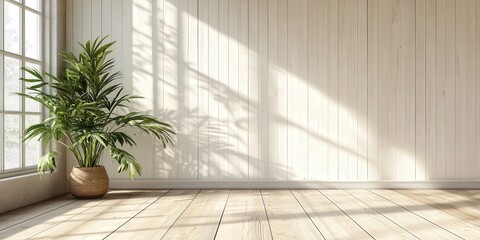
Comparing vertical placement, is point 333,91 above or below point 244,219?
above

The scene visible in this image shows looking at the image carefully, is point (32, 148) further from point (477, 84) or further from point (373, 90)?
point (477, 84)

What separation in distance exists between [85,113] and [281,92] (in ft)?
5.56

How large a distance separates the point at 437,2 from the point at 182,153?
268 cm

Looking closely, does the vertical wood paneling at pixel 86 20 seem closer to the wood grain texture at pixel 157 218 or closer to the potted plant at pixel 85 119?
the potted plant at pixel 85 119

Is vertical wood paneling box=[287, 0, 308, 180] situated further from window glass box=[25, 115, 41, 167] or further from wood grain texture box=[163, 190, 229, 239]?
window glass box=[25, 115, 41, 167]

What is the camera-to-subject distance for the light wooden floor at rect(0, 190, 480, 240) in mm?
2559

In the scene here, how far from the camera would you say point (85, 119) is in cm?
377

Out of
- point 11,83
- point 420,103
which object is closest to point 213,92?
point 11,83

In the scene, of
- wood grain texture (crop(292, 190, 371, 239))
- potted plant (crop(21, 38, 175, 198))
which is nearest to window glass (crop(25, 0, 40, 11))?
potted plant (crop(21, 38, 175, 198))

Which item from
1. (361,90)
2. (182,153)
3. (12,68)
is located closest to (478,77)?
(361,90)

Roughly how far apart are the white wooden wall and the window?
728 millimetres

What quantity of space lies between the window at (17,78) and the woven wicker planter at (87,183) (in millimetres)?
339

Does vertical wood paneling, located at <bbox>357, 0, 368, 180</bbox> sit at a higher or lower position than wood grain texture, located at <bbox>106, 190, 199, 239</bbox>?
higher

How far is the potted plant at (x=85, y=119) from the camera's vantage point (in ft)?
11.9
